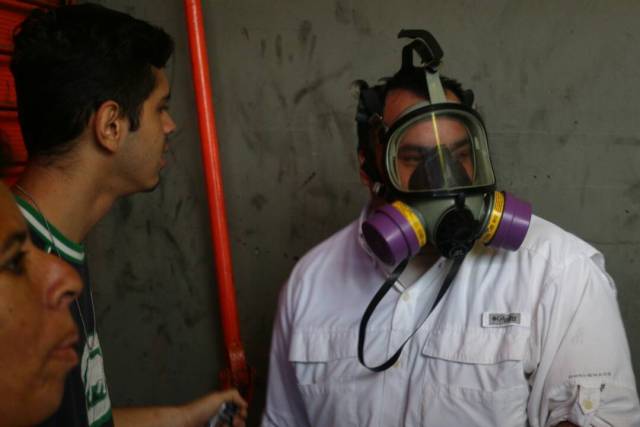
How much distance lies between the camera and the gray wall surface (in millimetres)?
2178

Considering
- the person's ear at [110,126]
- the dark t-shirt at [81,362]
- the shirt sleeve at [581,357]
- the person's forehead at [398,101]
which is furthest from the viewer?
the person's forehead at [398,101]

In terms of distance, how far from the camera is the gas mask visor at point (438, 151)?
5.22ft

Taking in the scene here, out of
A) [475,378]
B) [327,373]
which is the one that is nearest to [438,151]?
[475,378]

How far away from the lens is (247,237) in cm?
251

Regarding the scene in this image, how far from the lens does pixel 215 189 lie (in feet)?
7.36

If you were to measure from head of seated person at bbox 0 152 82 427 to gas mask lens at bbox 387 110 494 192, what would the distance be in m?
0.91

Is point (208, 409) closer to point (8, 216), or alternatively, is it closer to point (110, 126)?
point (110, 126)

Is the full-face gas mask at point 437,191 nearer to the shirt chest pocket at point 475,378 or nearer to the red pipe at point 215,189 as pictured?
the shirt chest pocket at point 475,378

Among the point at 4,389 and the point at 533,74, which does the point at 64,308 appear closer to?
the point at 4,389

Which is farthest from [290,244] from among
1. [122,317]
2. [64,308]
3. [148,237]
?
[64,308]

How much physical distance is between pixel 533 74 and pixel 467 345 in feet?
3.48

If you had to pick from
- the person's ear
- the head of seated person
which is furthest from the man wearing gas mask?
the head of seated person

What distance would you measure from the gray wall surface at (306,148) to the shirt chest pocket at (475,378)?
828 millimetres

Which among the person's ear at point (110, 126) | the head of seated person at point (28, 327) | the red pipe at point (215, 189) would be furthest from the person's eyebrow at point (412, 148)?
the head of seated person at point (28, 327)
